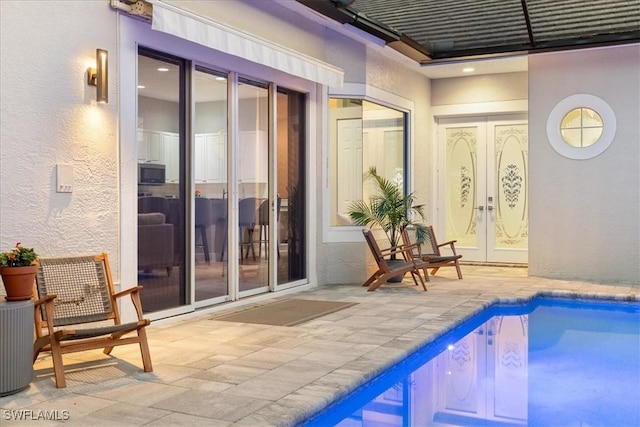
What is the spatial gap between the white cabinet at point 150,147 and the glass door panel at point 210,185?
504mm

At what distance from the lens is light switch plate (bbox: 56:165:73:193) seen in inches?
217

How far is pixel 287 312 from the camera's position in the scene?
24.5 feet

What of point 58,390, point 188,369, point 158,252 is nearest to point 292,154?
point 158,252

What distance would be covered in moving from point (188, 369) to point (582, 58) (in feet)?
28.4

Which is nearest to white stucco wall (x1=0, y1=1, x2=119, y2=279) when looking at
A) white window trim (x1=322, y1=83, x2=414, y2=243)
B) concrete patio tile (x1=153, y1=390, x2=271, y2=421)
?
concrete patio tile (x1=153, y1=390, x2=271, y2=421)

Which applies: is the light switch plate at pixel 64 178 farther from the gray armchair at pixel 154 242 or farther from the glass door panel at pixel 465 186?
the glass door panel at pixel 465 186

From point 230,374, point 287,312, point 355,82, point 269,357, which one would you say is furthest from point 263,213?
point 230,374

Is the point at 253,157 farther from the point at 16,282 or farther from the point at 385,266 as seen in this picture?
the point at 16,282

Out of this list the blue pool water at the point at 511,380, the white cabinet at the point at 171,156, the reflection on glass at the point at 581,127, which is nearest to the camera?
the blue pool water at the point at 511,380

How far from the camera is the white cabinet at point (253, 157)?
8164 mm

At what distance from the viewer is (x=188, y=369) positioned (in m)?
4.98

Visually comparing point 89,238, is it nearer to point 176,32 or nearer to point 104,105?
point 104,105

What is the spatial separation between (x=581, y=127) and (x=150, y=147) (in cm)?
743

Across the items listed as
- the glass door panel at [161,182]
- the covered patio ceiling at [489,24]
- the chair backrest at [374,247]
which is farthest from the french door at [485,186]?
the glass door panel at [161,182]
